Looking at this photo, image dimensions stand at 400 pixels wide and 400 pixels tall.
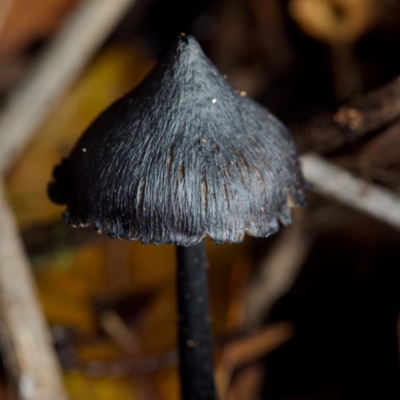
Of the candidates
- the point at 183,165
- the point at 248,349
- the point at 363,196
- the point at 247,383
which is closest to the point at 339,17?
the point at 363,196

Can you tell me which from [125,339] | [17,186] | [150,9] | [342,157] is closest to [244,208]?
[342,157]

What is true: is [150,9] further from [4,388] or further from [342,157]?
[4,388]

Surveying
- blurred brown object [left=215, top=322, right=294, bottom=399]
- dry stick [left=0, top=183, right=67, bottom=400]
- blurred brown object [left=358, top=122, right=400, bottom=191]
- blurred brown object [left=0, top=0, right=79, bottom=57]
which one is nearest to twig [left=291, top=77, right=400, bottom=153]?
blurred brown object [left=358, top=122, right=400, bottom=191]

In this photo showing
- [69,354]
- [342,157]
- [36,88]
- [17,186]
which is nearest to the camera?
[342,157]

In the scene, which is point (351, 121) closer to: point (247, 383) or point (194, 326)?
point (194, 326)

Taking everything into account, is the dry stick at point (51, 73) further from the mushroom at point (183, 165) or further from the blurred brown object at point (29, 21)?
the mushroom at point (183, 165)

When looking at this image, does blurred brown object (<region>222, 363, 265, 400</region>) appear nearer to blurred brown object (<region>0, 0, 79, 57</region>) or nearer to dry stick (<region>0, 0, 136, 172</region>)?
dry stick (<region>0, 0, 136, 172</region>)
